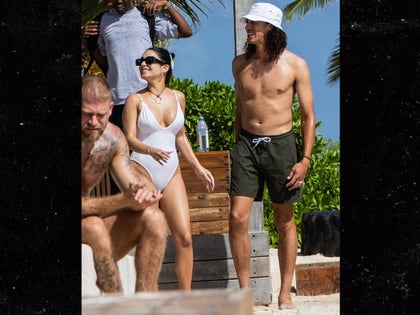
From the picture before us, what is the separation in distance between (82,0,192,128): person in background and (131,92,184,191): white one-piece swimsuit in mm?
150

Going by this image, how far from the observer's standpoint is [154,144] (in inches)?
205

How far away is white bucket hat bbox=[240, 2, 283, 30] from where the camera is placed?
5.49m

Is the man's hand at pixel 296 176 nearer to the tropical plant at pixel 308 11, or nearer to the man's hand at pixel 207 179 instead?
the man's hand at pixel 207 179

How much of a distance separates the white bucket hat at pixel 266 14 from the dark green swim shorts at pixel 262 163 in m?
0.54

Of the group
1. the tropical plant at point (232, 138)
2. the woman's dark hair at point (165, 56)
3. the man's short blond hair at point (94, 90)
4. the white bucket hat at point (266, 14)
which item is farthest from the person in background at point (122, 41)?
the tropical plant at point (232, 138)

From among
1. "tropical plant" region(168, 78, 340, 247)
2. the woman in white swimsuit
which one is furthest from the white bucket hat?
"tropical plant" region(168, 78, 340, 247)

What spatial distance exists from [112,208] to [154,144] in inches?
30.1

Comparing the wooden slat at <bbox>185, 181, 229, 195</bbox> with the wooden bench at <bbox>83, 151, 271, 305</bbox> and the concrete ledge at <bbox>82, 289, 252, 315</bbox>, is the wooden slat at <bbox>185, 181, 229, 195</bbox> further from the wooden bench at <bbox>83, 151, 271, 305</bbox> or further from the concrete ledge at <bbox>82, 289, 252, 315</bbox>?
the concrete ledge at <bbox>82, 289, 252, 315</bbox>

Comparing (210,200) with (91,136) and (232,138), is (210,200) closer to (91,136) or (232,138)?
(91,136)

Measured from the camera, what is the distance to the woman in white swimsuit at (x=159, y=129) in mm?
5160
